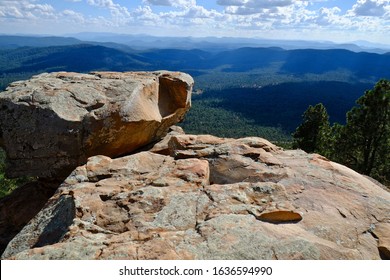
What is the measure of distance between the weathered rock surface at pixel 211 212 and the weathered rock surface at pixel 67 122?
111 inches

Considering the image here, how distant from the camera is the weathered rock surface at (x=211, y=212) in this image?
8.61 meters

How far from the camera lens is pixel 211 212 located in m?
10.3

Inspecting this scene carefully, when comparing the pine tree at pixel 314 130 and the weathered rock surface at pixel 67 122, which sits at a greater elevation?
the weathered rock surface at pixel 67 122

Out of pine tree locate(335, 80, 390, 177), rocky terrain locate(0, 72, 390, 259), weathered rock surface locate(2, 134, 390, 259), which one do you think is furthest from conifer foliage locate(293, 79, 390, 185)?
weathered rock surface locate(2, 134, 390, 259)

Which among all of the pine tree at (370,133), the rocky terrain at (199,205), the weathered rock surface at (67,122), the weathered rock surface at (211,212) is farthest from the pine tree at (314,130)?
the weathered rock surface at (67,122)

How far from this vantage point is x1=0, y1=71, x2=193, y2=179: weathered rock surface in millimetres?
16422

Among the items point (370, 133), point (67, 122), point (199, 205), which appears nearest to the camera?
point (199, 205)

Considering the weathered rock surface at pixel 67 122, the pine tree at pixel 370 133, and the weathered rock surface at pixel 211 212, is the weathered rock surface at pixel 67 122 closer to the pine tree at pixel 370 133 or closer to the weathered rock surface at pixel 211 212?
the weathered rock surface at pixel 211 212

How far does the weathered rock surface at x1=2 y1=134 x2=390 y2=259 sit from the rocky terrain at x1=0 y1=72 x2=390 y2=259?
1.4 inches

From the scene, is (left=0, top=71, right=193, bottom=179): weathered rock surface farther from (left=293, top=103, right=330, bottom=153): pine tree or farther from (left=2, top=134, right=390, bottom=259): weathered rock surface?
(left=293, top=103, right=330, bottom=153): pine tree

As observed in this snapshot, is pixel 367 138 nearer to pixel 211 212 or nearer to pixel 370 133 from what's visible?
pixel 370 133

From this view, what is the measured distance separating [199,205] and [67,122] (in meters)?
9.27

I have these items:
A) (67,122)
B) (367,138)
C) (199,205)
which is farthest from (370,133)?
(67,122)

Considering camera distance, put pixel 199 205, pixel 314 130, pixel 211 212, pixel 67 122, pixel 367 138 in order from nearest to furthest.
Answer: pixel 211 212, pixel 199 205, pixel 67 122, pixel 367 138, pixel 314 130
